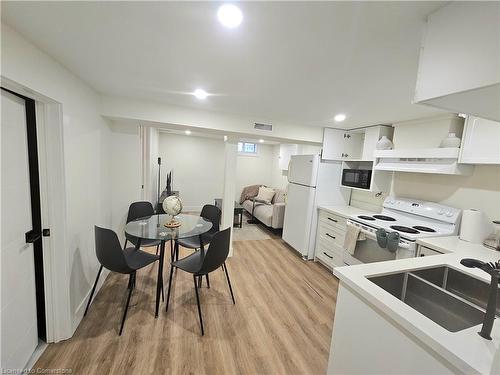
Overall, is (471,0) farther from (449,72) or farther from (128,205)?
(128,205)

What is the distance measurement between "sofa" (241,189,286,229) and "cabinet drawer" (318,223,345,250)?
1.21 meters

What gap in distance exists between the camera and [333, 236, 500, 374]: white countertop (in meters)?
0.70

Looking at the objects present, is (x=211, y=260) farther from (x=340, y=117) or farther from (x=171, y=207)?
(x=340, y=117)

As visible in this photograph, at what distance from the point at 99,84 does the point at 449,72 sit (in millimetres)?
2492

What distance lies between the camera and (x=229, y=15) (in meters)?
0.94

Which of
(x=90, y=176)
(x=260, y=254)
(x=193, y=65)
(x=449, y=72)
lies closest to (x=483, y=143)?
(x=449, y=72)

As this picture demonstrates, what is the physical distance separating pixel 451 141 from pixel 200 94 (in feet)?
8.13

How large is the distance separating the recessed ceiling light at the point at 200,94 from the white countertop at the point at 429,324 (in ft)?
6.05

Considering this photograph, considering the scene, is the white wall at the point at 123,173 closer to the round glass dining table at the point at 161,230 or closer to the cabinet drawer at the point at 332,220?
the round glass dining table at the point at 161,230

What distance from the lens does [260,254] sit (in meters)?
3.63

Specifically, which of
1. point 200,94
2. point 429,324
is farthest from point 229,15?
point 429,324

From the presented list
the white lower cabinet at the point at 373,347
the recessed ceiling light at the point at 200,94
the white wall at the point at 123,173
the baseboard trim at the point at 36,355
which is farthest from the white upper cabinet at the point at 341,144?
the baseboard trim at the point at 36,355

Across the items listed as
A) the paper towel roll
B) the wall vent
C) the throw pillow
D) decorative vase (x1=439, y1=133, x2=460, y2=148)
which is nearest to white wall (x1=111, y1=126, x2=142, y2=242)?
the wall vent

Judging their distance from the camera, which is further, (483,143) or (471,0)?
(483,143)
